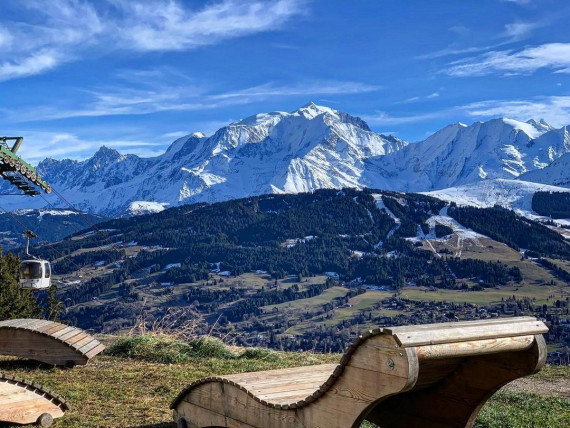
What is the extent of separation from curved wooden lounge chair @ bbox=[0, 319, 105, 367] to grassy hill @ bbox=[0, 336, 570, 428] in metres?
0.25

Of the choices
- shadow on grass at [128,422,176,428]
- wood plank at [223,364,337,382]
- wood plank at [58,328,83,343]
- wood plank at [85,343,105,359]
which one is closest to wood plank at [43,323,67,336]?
wood plank at [58,328,83,343]

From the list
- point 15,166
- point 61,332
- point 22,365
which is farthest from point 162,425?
point 15,166

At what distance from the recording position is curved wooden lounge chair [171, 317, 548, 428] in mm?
4961

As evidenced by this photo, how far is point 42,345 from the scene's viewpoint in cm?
1317

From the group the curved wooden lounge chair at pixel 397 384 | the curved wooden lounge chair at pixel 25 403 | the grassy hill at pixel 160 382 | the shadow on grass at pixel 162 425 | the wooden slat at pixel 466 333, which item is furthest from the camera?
the grassy hill at pixel 160 382

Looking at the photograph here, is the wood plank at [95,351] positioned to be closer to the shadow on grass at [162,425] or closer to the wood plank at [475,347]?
the shadow on grass at [162,425]

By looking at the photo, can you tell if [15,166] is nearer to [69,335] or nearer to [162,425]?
[69,335]

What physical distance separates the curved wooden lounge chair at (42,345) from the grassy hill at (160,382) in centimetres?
25

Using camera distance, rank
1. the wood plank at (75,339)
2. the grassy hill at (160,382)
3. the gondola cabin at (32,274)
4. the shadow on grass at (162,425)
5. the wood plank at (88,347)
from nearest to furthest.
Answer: the shadow on grass at (162,425) < the grassy hill at (160,382) < the wood plank at (75,339) < the wood plank at (88,347) < the gondola cabin at (32,274)

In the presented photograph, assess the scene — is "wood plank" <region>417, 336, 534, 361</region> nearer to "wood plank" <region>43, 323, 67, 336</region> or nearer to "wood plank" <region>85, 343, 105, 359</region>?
"wood plank" <region>85, 343, 105, 359</region>

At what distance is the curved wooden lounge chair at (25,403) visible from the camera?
27.5ft

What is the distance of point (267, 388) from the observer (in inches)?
284

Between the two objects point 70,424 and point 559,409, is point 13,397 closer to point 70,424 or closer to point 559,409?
point 70,424

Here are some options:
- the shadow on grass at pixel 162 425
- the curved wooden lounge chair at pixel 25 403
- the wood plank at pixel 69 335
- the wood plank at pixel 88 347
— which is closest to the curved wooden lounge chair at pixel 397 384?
the shadow on grass at pixel 162 425
